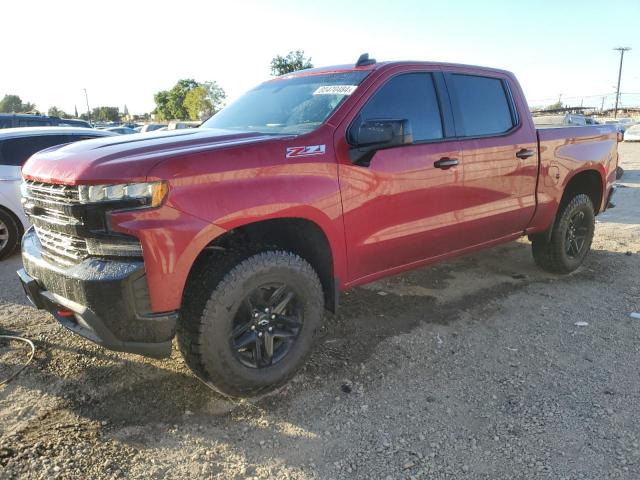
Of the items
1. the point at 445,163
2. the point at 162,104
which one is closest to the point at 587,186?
the point at 445,163

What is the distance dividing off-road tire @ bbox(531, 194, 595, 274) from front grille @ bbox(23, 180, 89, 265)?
4.28m

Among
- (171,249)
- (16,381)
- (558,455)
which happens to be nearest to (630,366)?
(558,455)

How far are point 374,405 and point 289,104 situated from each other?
212 centimetres

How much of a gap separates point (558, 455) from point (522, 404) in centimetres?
45

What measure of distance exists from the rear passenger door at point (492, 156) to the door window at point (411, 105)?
238 millimetres

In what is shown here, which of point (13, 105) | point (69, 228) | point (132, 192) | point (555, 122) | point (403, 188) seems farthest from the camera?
point (13, 105)

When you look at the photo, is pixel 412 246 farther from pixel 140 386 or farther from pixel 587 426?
pixel 140 386

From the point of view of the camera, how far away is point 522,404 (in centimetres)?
288

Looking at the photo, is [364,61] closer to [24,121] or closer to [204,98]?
[24,121]

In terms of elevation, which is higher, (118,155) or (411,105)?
(411,105)

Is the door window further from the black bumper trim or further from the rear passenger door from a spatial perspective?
the black bumper trim

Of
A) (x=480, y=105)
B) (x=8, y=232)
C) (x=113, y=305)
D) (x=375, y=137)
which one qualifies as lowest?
(x=8, y=232)

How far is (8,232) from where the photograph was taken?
5.91 m

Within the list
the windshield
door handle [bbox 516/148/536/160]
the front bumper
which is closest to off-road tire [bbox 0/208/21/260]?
the windshield
